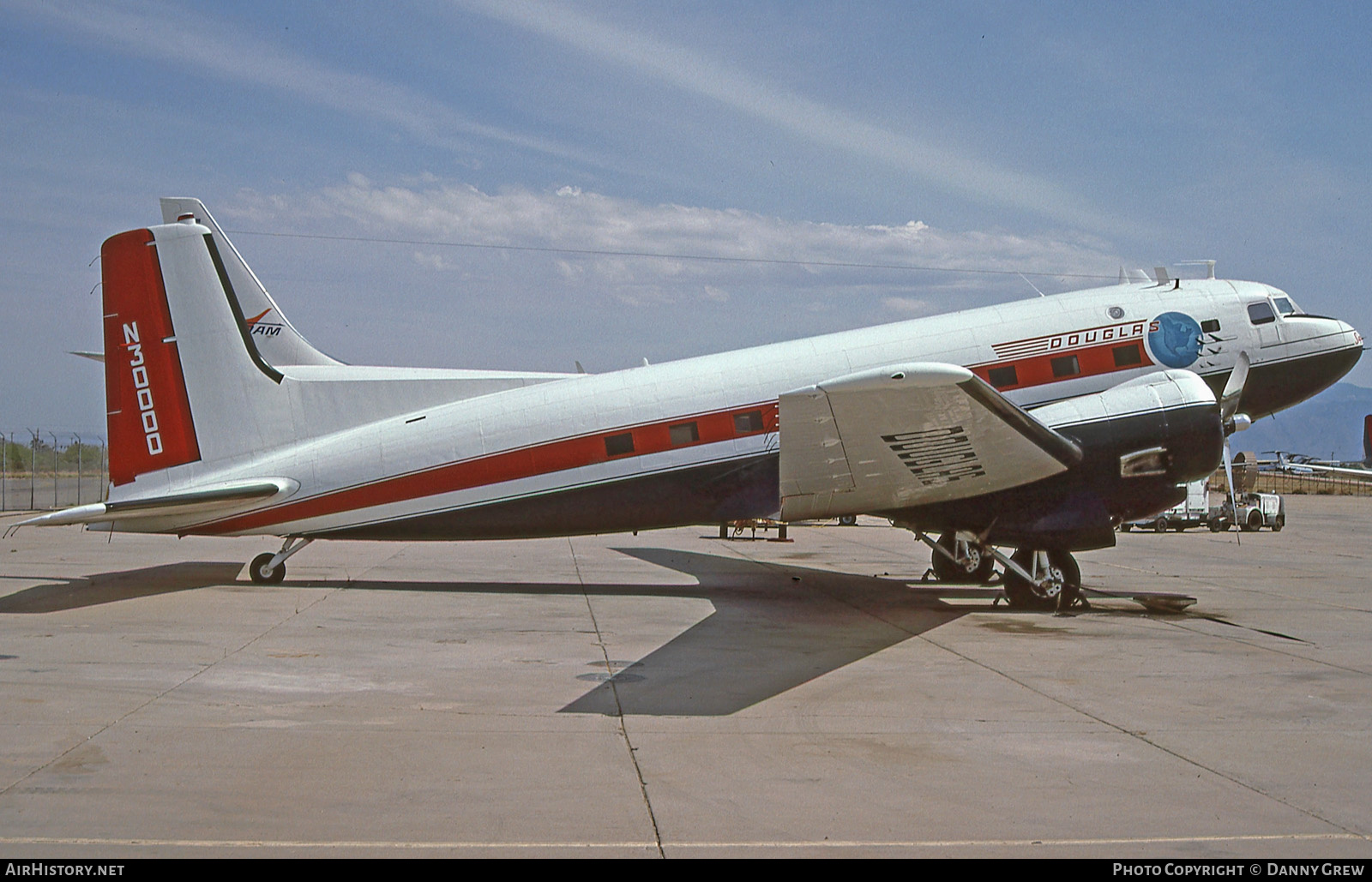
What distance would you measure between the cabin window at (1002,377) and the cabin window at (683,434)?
13.7ft

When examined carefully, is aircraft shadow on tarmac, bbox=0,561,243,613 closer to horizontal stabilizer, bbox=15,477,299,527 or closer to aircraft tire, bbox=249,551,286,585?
aircraft tire, bbox=249,551,286,585

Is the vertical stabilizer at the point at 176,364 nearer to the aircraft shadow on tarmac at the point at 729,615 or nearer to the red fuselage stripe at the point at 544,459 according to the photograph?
the red fuselage stripe at the point at 544,459

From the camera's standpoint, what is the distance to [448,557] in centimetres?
2108

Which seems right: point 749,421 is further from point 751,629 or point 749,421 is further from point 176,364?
point 176,364

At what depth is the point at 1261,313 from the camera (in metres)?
14.5

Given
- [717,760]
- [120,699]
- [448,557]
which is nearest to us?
[717,760]

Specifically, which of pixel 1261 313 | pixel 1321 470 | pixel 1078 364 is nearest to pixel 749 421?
pixel 1078 364

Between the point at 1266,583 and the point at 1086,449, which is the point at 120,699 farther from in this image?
the point at 1266,583

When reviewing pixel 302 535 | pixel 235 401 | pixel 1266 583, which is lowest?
pixel 1266 583

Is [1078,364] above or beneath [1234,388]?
above

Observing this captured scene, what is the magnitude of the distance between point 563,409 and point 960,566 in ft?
22.4

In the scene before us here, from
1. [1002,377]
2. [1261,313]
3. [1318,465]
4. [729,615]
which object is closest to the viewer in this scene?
[729,615]

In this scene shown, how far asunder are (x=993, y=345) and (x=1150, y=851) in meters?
9.97

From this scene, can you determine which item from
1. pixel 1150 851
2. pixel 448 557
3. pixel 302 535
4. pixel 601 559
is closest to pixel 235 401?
pixel 302 535
